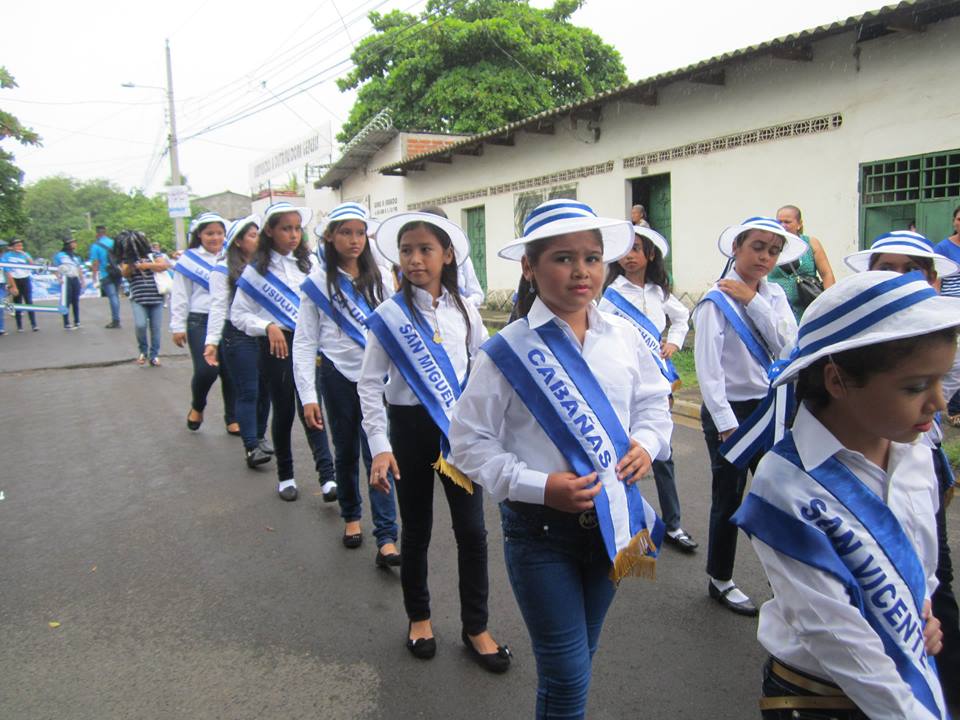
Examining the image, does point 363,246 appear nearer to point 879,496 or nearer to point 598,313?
point 598,313

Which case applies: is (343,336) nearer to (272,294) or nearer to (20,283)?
(272,294)

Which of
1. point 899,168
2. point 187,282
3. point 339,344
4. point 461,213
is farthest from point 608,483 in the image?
point 461,213

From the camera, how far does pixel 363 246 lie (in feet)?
12.9

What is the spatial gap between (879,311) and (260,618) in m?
3.03

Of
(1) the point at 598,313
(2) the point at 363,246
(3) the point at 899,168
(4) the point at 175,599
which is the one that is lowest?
(4) the point at 175,599

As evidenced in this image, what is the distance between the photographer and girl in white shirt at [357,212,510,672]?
117 inches

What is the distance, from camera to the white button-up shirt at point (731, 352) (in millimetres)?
3277

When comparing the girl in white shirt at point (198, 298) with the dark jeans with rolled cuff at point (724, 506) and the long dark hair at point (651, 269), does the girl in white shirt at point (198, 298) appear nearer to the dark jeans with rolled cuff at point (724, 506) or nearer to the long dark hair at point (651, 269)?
the long dark hair at point (651, 269)

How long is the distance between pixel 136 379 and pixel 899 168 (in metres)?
9.98

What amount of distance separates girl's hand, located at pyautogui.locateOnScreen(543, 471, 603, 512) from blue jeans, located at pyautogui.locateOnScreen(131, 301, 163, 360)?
30.1 ft

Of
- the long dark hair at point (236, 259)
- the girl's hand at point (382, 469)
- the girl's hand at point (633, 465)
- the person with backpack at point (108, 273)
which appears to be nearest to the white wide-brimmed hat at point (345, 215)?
the girl's hand at point (382, 469)

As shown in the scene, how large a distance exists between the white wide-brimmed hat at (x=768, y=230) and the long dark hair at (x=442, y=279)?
1.30 m

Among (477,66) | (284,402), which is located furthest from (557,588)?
(477,66)

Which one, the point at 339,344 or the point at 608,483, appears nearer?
the point at 608,483
